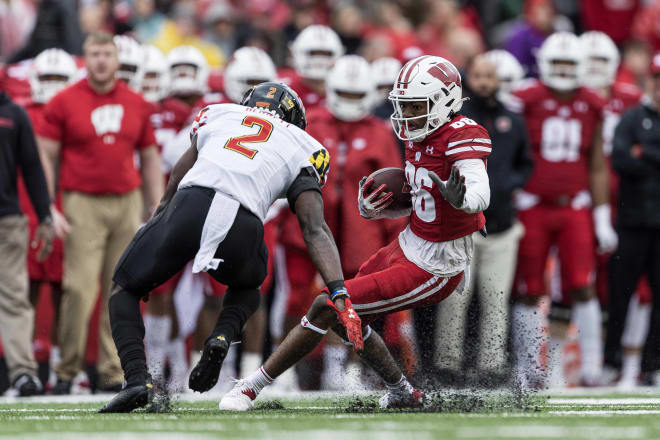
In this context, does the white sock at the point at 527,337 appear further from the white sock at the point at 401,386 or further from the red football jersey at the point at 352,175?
the white sock at the point at 401,386

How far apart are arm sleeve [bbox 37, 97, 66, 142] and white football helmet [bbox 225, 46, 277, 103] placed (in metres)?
1.54

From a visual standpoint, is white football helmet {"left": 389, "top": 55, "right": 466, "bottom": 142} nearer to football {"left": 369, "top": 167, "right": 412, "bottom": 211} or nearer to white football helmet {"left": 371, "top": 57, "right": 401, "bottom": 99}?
football {"left": 369, "top": 167, "right": 412, "bottom": 211}

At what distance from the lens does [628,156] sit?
933cm

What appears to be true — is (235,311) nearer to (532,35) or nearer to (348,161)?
(348,161)

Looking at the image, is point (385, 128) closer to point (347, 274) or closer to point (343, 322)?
point (347, 274)

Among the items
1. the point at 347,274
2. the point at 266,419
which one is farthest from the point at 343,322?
the point at 347,274

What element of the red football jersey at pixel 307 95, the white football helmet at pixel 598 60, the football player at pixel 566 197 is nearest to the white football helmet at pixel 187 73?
the red football jersey at pixel 307 95

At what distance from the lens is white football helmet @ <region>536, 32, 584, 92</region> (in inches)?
382

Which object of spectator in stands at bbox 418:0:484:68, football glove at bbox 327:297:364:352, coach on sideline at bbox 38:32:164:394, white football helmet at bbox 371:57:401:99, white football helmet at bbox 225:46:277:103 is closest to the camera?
football glove at bbox 327:297:364:352

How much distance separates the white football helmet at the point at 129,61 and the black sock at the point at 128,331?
3811mm

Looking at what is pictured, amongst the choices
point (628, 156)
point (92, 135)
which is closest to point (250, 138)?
point (92, 135)

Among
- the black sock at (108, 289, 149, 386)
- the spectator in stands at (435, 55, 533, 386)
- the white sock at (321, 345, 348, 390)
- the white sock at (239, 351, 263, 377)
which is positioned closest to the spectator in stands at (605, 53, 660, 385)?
the spectator in stands at (435, 55, 533, 386)

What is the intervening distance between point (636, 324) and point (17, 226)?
4.78 m

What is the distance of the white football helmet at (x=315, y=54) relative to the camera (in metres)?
9.84
